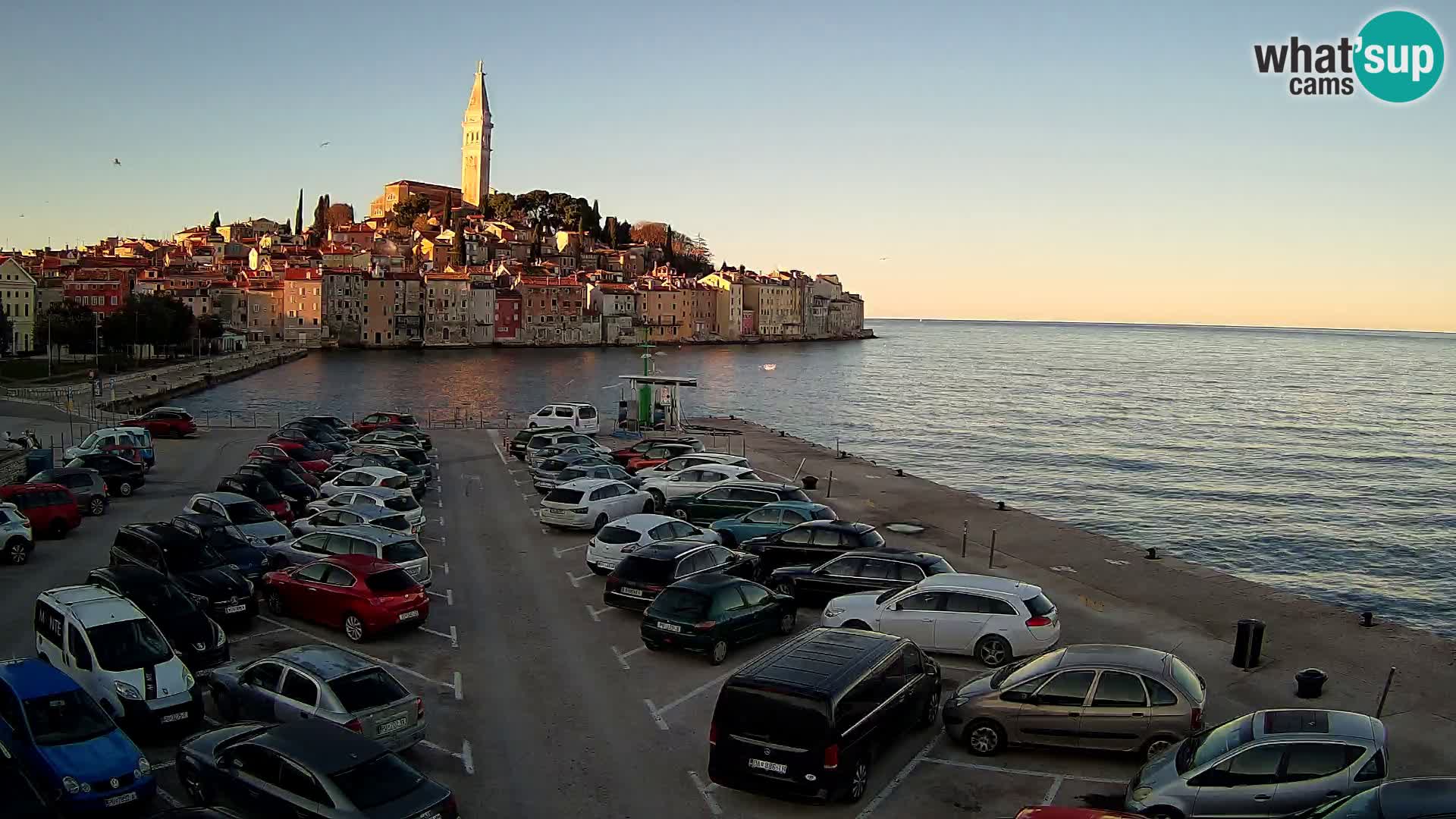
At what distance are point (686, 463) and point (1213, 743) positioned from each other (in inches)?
778

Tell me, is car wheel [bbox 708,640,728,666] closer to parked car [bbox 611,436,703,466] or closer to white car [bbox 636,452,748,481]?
white car [bbox 636,452,748,481]

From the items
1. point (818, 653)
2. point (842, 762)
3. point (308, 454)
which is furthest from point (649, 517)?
point (308, 454)

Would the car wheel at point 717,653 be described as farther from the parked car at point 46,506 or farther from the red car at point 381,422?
the red car at point 381,422

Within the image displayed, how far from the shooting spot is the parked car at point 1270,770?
26.8 ft

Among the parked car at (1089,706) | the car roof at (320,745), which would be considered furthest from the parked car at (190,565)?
the parked car at (1089,706)

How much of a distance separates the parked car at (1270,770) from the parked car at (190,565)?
38.4 ft

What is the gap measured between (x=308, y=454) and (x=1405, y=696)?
89.4ft

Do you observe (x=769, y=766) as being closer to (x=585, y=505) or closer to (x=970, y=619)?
(x=970, y=619)

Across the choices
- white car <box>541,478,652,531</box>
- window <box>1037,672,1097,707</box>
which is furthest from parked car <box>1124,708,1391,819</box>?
white car <box>541,478,652,531</box>

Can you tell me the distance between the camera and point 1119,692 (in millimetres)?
10234

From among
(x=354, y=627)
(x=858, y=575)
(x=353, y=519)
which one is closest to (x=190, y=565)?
(x=354, y=627)

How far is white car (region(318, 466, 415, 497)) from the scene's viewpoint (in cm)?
2367

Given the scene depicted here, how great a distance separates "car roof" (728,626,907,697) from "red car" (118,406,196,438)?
33.2 meters

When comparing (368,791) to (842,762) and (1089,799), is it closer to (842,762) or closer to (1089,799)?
(842,762)
